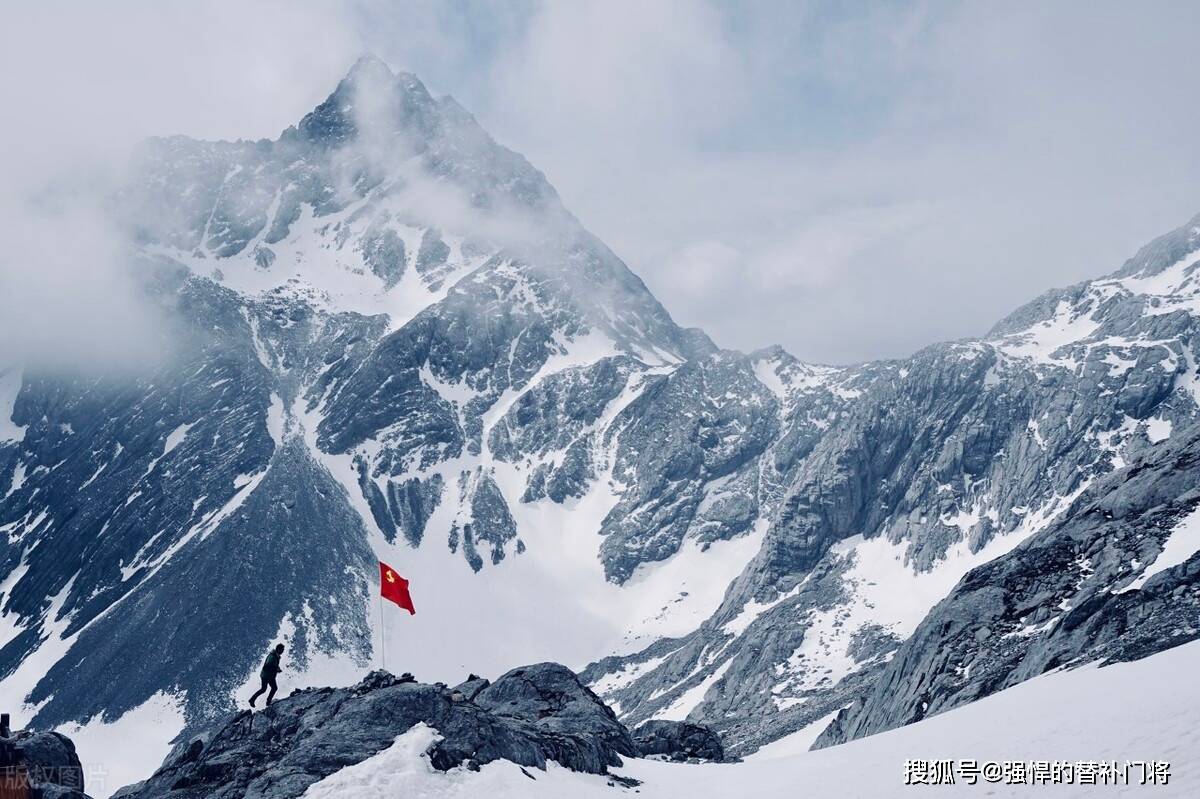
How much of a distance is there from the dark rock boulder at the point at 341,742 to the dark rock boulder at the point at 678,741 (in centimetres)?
1803

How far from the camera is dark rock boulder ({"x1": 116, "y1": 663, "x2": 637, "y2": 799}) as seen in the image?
1268 inches

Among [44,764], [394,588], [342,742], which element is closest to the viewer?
[342,742]

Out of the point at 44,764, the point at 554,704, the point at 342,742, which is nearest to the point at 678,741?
the point at 554,704

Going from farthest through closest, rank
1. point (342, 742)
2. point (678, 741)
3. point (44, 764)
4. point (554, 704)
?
point (678, 741), point (554, 704), point (44, 764), point (342, 742)

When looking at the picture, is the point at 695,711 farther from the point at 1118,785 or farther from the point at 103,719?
the point at 1118,785

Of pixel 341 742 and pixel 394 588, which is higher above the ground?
pixel 394 588

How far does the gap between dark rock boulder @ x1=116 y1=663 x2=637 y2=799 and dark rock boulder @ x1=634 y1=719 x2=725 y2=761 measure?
59.2 feet

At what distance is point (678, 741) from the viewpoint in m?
61.0

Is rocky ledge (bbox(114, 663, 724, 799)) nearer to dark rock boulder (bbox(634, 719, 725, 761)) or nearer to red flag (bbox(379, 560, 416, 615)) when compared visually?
red flag (bbox(379, 560, 416, 615))

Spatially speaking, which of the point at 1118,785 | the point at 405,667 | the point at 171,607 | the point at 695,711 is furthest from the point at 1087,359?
the point at 1118,785

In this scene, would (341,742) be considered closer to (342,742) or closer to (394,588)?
(342,742)

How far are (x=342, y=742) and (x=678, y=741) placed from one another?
105 ft

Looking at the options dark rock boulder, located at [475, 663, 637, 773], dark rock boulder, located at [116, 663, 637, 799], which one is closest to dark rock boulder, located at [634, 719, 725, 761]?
dark rock boulder, located at [475, 663, 637, 773]

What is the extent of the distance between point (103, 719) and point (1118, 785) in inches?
6827
